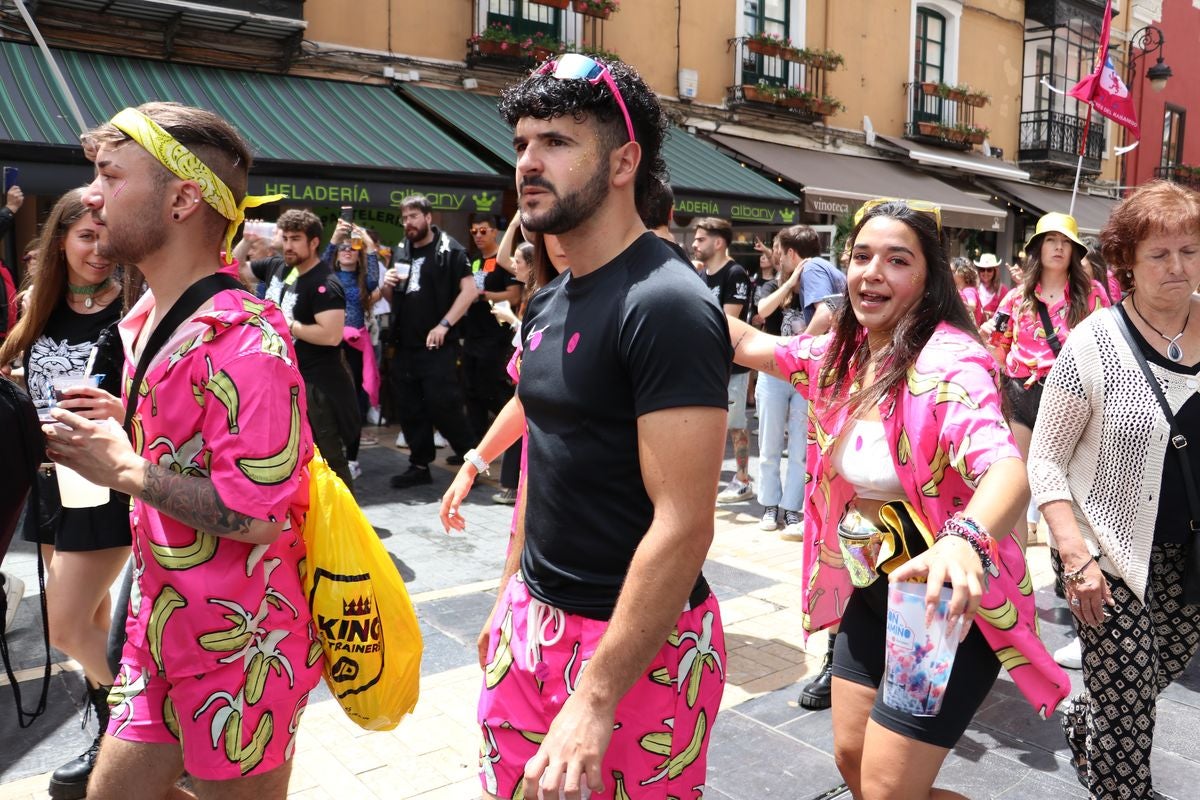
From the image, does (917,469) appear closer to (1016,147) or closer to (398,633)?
(398,633)

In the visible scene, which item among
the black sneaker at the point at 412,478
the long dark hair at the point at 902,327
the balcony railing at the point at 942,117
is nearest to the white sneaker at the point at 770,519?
the black sneaker at the point at 412,478

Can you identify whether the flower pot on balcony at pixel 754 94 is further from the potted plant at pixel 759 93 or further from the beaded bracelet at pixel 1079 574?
the beaded bracelet at pixel 1079 574

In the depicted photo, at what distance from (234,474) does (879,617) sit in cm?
160

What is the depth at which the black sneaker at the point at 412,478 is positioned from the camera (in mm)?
7828

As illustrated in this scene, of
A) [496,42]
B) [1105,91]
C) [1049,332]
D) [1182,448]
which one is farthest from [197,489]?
[496,42]

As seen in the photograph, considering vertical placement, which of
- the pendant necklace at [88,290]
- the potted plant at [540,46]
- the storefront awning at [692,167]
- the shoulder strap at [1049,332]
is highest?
the potted plant at [540,46]

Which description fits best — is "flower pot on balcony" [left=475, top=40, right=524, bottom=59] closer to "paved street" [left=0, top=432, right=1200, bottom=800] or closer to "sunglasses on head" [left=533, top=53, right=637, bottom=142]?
"paved street" [left=0, top=432, right=1200, bottom=800]

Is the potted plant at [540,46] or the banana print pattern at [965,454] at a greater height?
the potted plant at [540,46]

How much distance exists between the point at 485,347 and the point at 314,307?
2417mm

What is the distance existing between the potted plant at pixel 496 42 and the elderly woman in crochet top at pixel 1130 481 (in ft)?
33.2

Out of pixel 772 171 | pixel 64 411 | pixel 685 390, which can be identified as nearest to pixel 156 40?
pixel 772 171

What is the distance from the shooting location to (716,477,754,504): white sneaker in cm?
780

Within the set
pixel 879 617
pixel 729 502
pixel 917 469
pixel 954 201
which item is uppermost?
pixel 954 201

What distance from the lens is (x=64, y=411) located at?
1983mm
